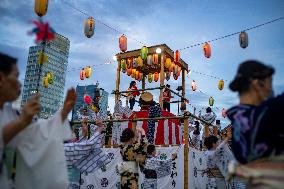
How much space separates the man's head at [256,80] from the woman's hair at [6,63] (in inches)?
83.6

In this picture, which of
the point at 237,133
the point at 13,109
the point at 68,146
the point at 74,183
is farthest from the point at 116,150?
the point at 237,133

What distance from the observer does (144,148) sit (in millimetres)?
7105

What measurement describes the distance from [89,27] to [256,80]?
13.4 metres

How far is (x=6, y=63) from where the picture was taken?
2607 millimetres

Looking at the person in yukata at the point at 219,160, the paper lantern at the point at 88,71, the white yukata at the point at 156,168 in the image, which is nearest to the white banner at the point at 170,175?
the white yukata at the point at 156,168

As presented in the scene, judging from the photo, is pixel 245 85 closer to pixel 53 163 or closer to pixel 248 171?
pixel 248 171

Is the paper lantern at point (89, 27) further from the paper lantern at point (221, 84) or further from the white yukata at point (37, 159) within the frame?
the white yukata at point (37, 159)

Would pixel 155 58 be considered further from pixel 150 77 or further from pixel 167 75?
pixel 150 77

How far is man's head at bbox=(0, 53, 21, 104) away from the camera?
8.39ft

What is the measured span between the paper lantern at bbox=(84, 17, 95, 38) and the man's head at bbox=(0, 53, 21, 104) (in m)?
12.6

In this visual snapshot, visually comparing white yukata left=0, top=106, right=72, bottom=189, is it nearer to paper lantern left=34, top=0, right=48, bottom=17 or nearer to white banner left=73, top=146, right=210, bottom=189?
white banner left=73, top=146, right=210, bottom=189

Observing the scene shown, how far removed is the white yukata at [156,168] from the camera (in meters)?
8.98

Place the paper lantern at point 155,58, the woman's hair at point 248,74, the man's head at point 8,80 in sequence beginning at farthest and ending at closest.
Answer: the paper lantern at point 155,58 < the man's head at point 8,80 < the woman's hair at point 248,74

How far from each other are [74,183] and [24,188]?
7362mm
